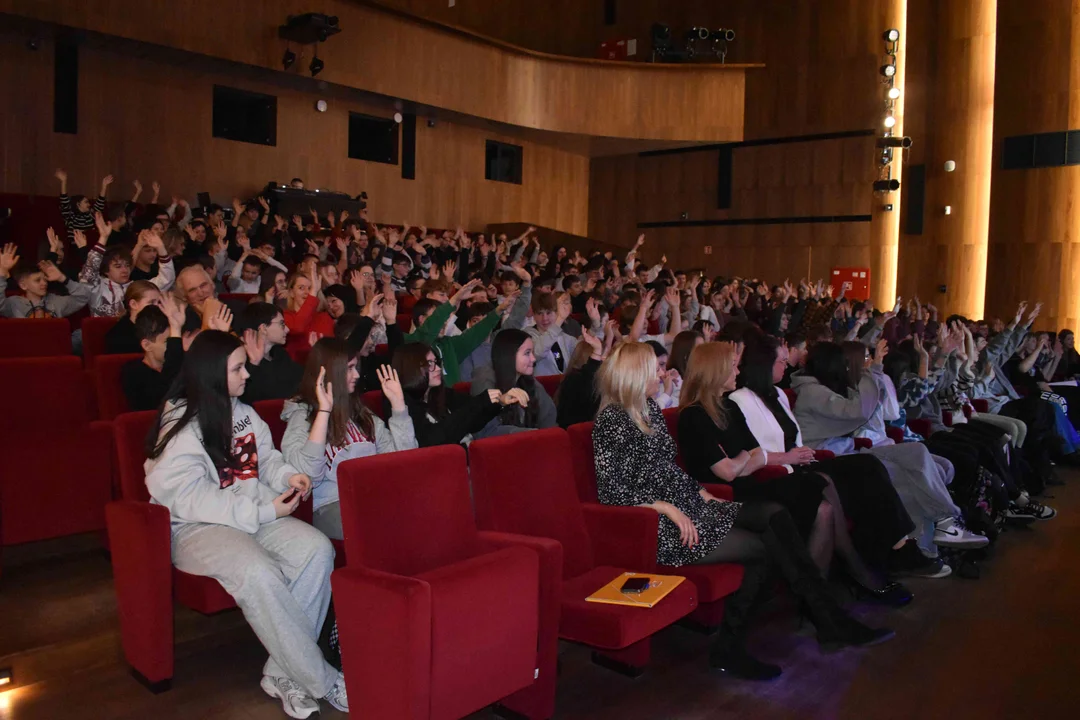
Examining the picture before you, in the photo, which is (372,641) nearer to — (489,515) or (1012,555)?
(489,515)

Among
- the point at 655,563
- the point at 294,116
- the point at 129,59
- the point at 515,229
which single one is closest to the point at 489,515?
the point at 655,563

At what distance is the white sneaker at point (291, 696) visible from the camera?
2.31 metres

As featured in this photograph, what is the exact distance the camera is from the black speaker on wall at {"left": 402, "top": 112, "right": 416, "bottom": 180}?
11594mm

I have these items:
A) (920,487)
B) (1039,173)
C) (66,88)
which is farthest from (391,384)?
(1039,173)

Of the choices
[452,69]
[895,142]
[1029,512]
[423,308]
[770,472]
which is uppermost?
[452,69]

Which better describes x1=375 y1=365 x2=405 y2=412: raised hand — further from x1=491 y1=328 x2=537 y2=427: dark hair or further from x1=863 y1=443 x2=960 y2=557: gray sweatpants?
x1=863 y1=443 x2=960 y2=557: gray sweatpants

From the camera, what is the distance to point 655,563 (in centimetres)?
276

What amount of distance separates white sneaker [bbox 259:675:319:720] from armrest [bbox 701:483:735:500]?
5.13ft

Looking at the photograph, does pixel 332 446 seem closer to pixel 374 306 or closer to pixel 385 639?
pixel 385 639

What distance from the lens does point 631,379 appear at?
9.26ft

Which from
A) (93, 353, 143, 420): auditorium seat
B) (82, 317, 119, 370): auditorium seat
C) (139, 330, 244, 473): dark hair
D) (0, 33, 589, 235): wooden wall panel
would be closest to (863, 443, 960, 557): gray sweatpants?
(139, 330, 244, 473): dark hair

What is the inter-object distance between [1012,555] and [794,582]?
2021 mm

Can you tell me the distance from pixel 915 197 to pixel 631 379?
Answer: 1083 centimetres

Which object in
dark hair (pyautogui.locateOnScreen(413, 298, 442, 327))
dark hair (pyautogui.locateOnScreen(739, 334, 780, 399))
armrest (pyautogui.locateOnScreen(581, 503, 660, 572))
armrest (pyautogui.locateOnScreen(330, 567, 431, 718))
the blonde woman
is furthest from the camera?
dark hair (pyautogui.locateOnScreen(413, 298, 442, 327))
